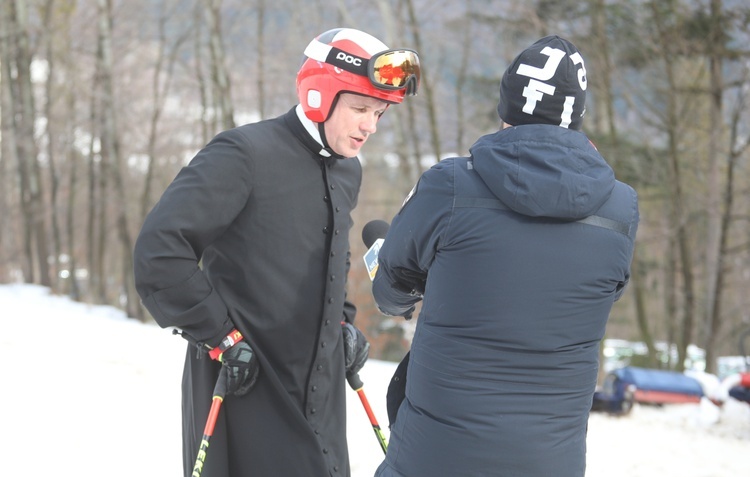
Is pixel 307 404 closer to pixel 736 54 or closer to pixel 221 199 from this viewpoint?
pixel 221 199

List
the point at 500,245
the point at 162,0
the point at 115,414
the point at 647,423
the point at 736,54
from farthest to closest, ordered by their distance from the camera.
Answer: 1. the point at 162,0
2. the point at 736,54
3. the point at 647,423
4. the point at 115,414
5. the point at 500,245

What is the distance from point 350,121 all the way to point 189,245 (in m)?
0.75

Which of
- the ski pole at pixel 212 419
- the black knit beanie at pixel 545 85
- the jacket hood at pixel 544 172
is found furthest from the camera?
the ski pole at pixel 212 419

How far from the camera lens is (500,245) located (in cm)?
204

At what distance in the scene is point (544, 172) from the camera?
201 cm

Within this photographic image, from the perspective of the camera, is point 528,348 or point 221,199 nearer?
point 528,348

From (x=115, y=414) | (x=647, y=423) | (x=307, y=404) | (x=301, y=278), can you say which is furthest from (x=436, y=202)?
(x=647, y=423)

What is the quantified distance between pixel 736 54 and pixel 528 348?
1519 cm

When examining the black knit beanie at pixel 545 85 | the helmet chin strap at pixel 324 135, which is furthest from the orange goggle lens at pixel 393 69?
the black knit beanie at pixel 545 85

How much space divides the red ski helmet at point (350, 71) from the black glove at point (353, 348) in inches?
32.2

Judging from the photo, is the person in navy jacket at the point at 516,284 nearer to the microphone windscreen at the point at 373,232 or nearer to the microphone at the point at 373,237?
the microphone at the point at 373,237

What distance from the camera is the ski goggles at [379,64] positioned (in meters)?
2.87

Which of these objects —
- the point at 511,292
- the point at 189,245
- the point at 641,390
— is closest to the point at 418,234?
the point at 511,292

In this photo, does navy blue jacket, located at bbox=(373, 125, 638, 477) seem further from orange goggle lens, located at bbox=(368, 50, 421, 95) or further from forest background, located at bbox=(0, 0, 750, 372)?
forest background, located at bbox=(0, 0, 750, 372)
